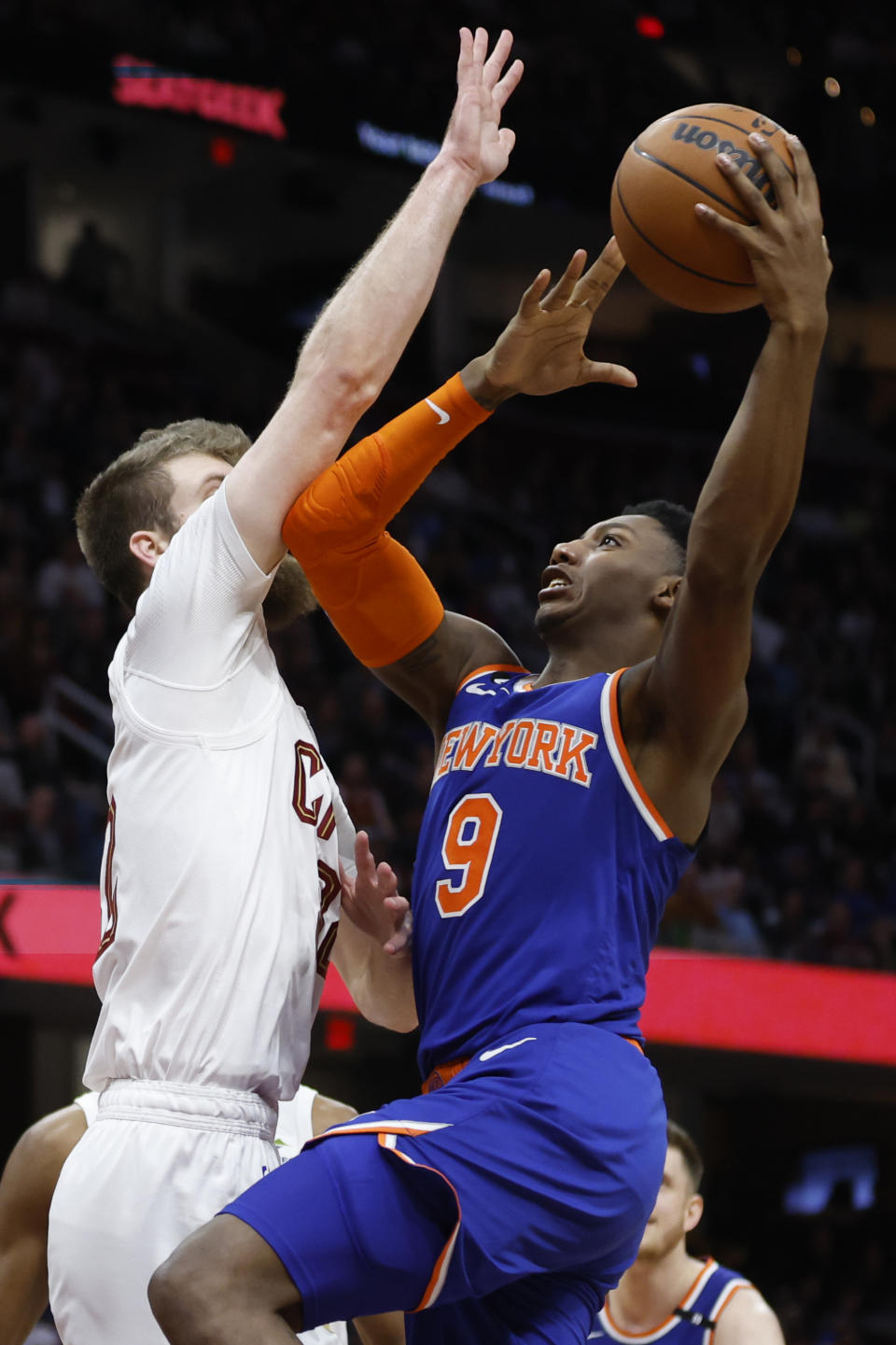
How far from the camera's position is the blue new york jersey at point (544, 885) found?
113 inches

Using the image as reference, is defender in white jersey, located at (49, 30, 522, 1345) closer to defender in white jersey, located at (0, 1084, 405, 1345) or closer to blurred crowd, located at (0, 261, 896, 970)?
defender in white jersey, located at (0, 1084, 405, 1345)

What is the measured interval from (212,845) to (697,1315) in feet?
9.08

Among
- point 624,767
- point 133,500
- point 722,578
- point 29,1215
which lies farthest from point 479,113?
point 29,1215

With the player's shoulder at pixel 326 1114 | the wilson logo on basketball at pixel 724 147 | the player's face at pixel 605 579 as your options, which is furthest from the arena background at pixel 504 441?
the wilson logo on basketball at pixel 724 147

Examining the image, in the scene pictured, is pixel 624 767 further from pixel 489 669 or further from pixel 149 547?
pixel 149 547

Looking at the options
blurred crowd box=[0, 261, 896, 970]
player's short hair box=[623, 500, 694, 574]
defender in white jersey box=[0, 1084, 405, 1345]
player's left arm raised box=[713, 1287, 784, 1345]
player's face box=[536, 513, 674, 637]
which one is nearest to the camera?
player's face box=[536, 513, 674, 637]

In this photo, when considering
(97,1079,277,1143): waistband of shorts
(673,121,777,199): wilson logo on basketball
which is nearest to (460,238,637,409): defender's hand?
(673,121,777,199): wilson logo on basketball

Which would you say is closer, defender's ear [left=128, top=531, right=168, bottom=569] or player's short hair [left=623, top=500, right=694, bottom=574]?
defender's ear [left=128, top=531, right=168, bottom=569]

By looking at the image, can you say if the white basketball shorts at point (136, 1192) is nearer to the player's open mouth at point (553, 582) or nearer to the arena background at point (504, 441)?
the player's open mouth at point (553, 582)

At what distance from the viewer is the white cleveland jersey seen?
2908 millimetres

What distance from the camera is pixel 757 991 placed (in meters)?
9.95

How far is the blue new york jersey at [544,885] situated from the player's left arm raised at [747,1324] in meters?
2.24

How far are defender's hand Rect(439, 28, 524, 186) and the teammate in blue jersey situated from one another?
295 centimetres

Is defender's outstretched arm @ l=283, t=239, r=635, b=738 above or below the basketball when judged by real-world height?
below
